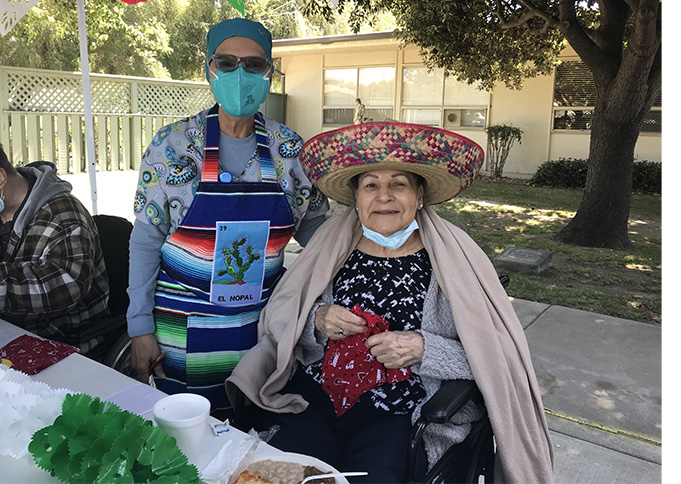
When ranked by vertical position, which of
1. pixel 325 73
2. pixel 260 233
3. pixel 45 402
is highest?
pixel 325 73

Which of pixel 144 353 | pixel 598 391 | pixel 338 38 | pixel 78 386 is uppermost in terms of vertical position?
pixel 338 38

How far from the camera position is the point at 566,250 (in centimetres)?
793

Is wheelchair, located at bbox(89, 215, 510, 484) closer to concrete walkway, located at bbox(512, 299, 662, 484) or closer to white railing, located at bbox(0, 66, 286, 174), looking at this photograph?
concrete walkway, located at bbox(512, 299, 662, 484)

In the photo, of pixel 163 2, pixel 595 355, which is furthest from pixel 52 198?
pixel 163 2

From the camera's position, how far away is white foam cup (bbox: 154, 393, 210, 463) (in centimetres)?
125

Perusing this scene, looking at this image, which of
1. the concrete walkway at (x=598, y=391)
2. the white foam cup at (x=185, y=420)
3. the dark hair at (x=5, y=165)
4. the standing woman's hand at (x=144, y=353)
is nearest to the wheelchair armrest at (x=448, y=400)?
the white foam cup at (x=185, y=420)

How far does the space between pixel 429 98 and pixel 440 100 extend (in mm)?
351

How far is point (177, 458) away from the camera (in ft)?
3.57

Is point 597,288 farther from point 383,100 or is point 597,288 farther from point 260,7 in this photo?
point 260,7

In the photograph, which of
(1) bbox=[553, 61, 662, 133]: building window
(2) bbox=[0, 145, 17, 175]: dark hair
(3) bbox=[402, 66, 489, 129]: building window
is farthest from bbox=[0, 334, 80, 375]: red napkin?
(3) bbox=[402, 66, 489, 129]: building window

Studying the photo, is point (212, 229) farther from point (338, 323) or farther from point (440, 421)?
point (440, 421)

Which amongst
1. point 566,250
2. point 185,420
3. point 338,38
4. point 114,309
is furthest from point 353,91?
point 185,420

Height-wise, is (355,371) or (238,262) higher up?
(238,262)

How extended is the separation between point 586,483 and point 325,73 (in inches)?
663
